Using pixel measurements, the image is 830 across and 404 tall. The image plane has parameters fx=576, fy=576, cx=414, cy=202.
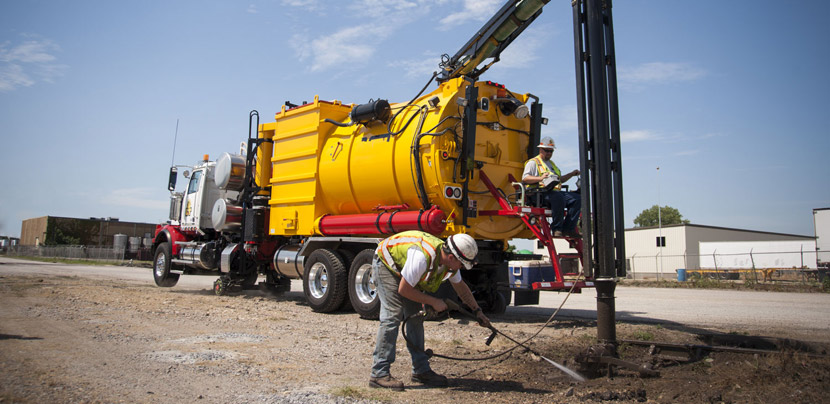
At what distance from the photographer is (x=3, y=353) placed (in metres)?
5.55

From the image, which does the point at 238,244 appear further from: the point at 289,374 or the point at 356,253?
the point at 289,374

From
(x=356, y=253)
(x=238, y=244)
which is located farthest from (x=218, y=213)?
(x=356, y=253)

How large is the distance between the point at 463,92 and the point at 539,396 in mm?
5528

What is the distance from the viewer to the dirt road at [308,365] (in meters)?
4.34

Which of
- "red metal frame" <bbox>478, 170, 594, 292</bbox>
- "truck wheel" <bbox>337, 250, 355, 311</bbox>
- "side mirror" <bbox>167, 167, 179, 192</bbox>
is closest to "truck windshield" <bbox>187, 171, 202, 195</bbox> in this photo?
"side mirror" <bbox>167, 167, 179, 192</bbox>

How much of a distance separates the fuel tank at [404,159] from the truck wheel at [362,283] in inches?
37.3

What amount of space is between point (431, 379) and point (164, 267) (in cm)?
1229

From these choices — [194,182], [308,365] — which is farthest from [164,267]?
[308,365]

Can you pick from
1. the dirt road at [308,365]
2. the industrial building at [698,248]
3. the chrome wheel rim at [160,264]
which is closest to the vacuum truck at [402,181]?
the dirt road at [308,365]

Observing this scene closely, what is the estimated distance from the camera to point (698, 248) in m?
40.9

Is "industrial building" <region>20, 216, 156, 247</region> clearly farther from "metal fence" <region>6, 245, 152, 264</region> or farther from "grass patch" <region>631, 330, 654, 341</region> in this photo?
"grass patch" <region>631, 330, 654, 341</region>

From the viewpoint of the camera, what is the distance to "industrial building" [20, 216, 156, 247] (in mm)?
62250

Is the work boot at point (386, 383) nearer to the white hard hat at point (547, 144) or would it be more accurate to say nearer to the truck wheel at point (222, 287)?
the white hard hat at point (547, 144)

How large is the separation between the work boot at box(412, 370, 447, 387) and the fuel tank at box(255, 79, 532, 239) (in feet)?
12.6
